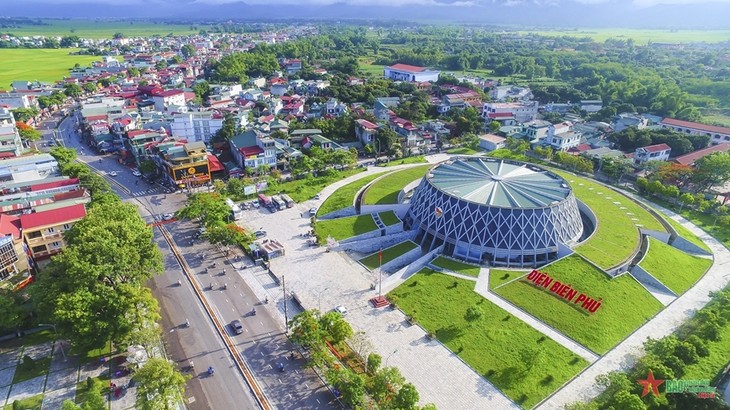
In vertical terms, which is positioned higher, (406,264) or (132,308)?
(132,308)

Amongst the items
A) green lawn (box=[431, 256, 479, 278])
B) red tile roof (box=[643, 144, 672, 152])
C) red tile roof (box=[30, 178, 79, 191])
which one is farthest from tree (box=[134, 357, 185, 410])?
red tile roof (box=[643, 144, 672, 152])

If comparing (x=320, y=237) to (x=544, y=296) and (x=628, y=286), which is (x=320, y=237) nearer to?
(x=544, y=296)

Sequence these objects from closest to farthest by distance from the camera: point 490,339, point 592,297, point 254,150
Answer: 1. point 490,339
2. point 592,297
3. point 254,150

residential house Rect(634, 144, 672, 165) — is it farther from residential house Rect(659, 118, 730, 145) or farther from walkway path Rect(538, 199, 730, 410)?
walkway path Rect(538, 199, 730, 410)

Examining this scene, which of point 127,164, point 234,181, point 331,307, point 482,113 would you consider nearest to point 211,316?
point 331,307

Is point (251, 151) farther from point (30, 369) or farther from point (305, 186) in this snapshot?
point (30, 369)

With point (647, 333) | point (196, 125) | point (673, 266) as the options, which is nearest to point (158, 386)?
point (647, 333)
